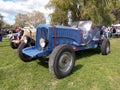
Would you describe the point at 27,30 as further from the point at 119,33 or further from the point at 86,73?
the point at 119,33

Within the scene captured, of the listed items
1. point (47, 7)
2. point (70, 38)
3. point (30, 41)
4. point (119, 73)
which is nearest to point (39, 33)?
point (30, 41)

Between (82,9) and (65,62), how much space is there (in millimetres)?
14654

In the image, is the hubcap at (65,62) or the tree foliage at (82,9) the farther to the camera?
the tree foliage at (82,9)

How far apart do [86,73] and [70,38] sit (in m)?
1.58

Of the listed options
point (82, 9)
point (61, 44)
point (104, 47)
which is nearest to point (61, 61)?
point (61, 44)

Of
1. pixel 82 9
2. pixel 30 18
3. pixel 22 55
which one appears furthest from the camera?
pixel 30 18

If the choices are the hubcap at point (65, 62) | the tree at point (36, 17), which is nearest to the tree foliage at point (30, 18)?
the tree at point (36, 17)

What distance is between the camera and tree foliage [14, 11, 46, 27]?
67875 mm

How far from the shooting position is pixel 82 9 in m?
19.2

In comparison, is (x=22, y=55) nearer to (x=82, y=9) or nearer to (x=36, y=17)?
(x=82, y=9)

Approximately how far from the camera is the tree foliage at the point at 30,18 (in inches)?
2672

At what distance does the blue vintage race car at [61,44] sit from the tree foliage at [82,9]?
11.2 metres

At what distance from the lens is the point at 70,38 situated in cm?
658

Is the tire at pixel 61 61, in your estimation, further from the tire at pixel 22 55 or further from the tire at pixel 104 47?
the tire at pixel 104 47
